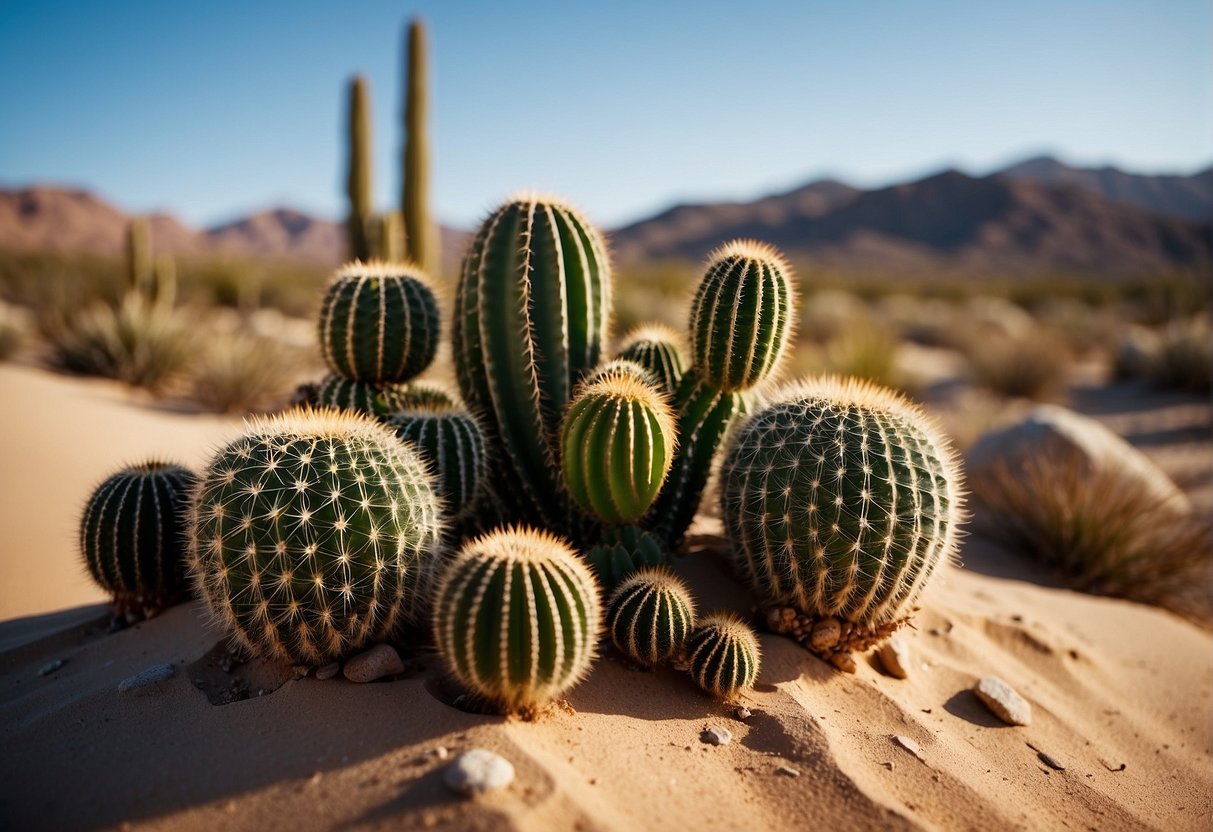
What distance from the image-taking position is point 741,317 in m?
3.62

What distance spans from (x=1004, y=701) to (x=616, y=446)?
2052 millimetres

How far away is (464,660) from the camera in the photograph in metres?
2.51

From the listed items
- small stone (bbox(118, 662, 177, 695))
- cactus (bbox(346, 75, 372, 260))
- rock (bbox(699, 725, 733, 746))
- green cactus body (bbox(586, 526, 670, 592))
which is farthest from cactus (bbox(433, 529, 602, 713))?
cactus (bbox(346, 75, 372, 260))

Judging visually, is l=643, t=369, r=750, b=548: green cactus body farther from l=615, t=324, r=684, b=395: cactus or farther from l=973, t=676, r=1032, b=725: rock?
l=973, t=676, r=1032, b=725: rock

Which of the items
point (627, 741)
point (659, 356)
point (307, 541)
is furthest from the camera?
point (659, 356)

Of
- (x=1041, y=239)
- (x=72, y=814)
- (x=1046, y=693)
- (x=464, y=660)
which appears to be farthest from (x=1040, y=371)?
(x=1041, y=239)

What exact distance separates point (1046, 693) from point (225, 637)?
3.78 m

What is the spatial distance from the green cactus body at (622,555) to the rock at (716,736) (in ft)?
2.31

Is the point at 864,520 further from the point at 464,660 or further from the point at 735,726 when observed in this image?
the point at 464,660

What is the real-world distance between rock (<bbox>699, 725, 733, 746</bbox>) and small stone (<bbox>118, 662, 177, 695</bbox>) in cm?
211

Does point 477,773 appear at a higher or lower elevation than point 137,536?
lower

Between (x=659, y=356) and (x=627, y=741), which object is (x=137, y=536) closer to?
(x=627, y=741)

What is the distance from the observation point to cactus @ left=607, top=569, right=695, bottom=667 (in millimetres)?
3010

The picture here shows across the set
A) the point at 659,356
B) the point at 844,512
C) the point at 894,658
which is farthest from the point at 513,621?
the point at 659,356
